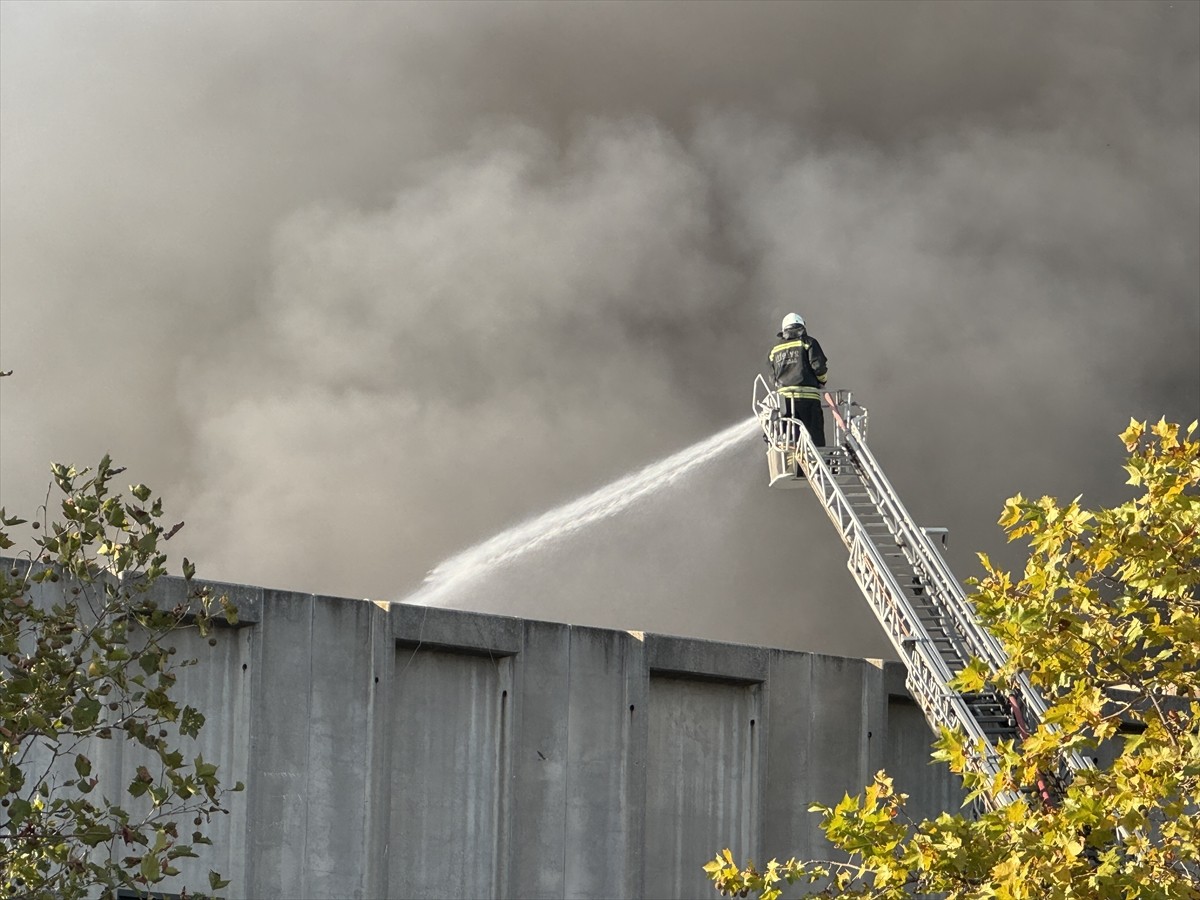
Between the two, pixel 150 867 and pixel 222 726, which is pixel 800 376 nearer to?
pixel 222 726

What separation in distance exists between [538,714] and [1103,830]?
9068 millimetres

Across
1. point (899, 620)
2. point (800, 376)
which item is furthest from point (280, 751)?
point (800, 376)

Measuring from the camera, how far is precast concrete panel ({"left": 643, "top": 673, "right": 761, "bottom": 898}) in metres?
22.4

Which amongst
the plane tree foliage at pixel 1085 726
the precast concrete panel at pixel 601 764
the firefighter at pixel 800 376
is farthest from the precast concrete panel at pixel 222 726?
the firefighter at pixel 800 376

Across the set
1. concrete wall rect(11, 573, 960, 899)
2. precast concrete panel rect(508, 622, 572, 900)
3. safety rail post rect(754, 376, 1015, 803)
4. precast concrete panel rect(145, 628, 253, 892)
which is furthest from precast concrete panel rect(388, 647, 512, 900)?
safety rail post rect(754, 376, 1015, 803)

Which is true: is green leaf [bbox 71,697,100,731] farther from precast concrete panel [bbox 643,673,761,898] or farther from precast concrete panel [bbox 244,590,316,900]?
precast concrete panel [bbox 643,673,761,898]

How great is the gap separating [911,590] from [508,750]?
5081 millimetres

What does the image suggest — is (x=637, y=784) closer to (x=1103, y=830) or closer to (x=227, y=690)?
(x=227, y=690)

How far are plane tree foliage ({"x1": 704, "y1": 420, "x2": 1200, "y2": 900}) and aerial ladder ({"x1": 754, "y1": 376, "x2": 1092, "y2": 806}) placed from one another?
4678 mm

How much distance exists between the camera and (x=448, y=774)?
2092 centimetres

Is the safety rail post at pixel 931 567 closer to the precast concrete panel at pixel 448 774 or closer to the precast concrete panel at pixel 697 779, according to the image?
the precast concrete panel at pixel 697 779

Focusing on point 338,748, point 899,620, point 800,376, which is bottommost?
point 338,748

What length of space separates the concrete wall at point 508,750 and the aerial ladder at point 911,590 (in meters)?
1.85

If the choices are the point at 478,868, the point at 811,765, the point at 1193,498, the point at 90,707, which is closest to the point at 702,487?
the point at 811,765
